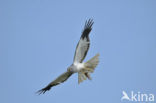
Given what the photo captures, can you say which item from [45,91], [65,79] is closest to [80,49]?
[65,79]

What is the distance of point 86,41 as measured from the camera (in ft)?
38.2

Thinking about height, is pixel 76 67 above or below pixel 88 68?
above

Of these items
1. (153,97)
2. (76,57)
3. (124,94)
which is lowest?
(153,97)

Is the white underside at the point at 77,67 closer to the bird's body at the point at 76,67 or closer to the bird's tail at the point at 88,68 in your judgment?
the bird's body at the point at 76,67

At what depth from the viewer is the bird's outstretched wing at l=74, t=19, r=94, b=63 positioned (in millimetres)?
11641

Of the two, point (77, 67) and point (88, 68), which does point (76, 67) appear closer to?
point (77, 67)

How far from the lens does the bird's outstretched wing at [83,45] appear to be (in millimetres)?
11641

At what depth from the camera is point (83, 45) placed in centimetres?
1166

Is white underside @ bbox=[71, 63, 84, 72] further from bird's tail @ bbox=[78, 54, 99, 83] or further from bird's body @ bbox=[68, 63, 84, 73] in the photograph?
bird's tail @ bbox=[78, 54, 99, 83]

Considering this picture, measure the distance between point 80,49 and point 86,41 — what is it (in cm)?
30

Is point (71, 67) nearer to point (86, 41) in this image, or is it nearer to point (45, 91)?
point (86, 41)

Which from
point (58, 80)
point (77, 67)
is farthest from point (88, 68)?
point (58, 80)

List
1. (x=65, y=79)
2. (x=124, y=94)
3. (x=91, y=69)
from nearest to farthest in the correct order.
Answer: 1. (x=91, y=69)
2. (x=65, y=79)
3. (x=124, y=94)

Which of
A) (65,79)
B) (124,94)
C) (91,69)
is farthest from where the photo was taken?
(124,94)
